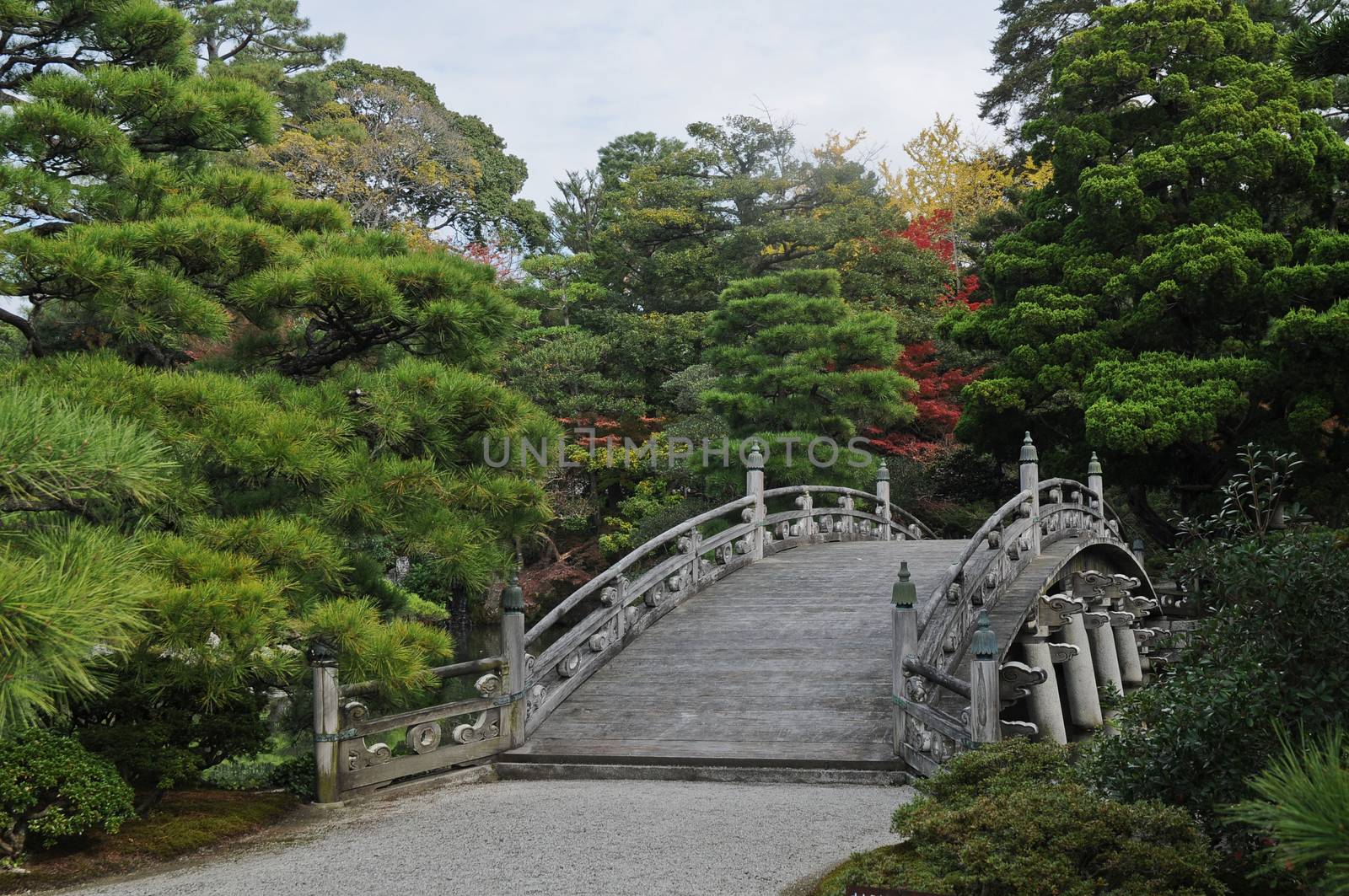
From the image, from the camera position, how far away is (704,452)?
59.0 ft

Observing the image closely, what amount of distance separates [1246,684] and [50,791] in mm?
5647

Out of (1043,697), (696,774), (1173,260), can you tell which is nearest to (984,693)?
(696,774)

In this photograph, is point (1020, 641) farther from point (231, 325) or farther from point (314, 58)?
point (314, 58)

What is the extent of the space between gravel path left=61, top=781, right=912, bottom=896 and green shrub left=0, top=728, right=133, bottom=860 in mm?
371

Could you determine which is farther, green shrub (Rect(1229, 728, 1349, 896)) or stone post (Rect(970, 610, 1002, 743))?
stone post (Rect(970, 610, 1002, 743))

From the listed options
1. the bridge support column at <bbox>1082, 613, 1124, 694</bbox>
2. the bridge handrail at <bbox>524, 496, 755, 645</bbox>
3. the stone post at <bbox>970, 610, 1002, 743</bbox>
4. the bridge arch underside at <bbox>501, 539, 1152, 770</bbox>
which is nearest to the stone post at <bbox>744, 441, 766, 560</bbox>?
the bridge arch underside at <bbox>501, 539, 1152, 770</bbox>

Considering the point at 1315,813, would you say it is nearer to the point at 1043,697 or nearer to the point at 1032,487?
the point at 1043,697

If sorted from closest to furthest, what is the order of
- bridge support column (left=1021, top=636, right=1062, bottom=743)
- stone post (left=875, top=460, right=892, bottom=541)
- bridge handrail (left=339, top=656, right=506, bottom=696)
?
bridge handrail (left=339, top=656, right=506, bottom=696), bridge support column (left=1021, top=636, right=1062, bottom=743), stone post (left=875, top=460, right=892, bottom=541)

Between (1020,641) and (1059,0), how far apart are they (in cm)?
1735

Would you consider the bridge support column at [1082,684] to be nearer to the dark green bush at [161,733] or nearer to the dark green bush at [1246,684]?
the dark green bush at [1246,684]

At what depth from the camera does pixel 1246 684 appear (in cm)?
424

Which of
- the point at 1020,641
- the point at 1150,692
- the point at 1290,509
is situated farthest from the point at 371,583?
the point at 1020,641

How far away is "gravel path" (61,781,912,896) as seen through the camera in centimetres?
547

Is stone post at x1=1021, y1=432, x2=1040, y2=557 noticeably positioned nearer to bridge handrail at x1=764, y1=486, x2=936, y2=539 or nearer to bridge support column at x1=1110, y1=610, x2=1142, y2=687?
bridge handrail at x1=764, y1=486, x2=936, y2=539
